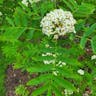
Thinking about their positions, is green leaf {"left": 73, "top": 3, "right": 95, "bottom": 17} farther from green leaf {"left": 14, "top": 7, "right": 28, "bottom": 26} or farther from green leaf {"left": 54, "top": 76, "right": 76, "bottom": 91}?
green leaf {"left": 54, "top": 76, "right": 76, "bottom": 91}

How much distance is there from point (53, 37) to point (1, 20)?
5.31 ft

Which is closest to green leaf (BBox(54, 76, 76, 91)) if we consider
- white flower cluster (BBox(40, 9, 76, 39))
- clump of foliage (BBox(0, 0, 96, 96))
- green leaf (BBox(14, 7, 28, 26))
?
clump of foliage (BBox(0, 0, 96, 96))

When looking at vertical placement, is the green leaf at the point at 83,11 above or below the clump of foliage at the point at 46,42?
above

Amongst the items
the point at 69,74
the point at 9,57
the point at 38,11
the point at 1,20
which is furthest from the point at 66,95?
the point at 69,74

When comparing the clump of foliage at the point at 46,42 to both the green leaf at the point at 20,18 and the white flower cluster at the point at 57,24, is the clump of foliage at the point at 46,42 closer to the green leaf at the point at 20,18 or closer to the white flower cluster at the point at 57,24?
the green leaf at the point at 20,18

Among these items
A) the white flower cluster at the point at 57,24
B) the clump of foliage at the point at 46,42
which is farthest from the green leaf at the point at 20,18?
the white flower cluster at the point at 57,24

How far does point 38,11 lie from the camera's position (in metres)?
3.49

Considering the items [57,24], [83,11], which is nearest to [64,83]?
[57,24]

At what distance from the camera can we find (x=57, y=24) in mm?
2967

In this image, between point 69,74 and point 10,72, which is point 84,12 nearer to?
point 69,74

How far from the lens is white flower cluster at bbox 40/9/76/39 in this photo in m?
2.94

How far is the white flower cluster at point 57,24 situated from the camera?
294 centimetres

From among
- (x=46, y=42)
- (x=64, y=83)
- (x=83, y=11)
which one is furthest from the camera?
(x=83, y=11)

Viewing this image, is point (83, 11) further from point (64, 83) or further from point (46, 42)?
point (64, 83)
